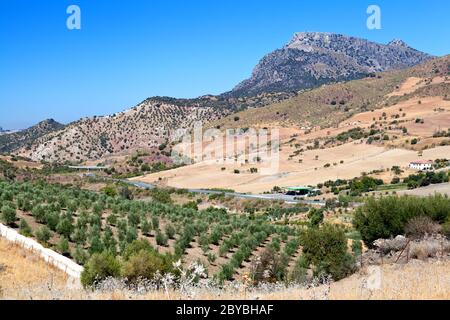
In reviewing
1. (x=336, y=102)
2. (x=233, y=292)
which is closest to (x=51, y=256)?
(x=233, y=292)

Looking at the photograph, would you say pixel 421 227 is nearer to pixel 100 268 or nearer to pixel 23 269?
pixel 100 268

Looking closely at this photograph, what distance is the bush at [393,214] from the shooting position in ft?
115

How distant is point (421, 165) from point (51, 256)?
3581 inches

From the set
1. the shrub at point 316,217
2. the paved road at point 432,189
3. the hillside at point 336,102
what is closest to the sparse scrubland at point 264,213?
the shrub at point 316,217

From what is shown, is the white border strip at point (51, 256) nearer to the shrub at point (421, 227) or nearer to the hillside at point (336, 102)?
the shrub at point (421, 227)

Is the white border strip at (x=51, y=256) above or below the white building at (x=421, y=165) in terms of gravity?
above

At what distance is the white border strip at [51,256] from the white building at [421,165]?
88.3m

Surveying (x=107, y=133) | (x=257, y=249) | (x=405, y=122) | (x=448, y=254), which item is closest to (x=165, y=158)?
(x=107, y=133)

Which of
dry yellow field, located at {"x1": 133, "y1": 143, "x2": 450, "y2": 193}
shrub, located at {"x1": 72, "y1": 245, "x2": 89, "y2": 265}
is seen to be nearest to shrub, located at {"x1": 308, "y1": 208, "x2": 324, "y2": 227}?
shrub, located at {"x1": 72, "y1": 245, "x2": 89, "y2": 265}

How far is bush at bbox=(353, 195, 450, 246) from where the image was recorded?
3506 cm

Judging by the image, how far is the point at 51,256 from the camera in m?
18.2

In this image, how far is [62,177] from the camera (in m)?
109

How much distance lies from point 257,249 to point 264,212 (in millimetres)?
39265

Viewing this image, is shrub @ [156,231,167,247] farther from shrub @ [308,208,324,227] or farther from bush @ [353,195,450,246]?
shrub @ [308,208,324,227]
